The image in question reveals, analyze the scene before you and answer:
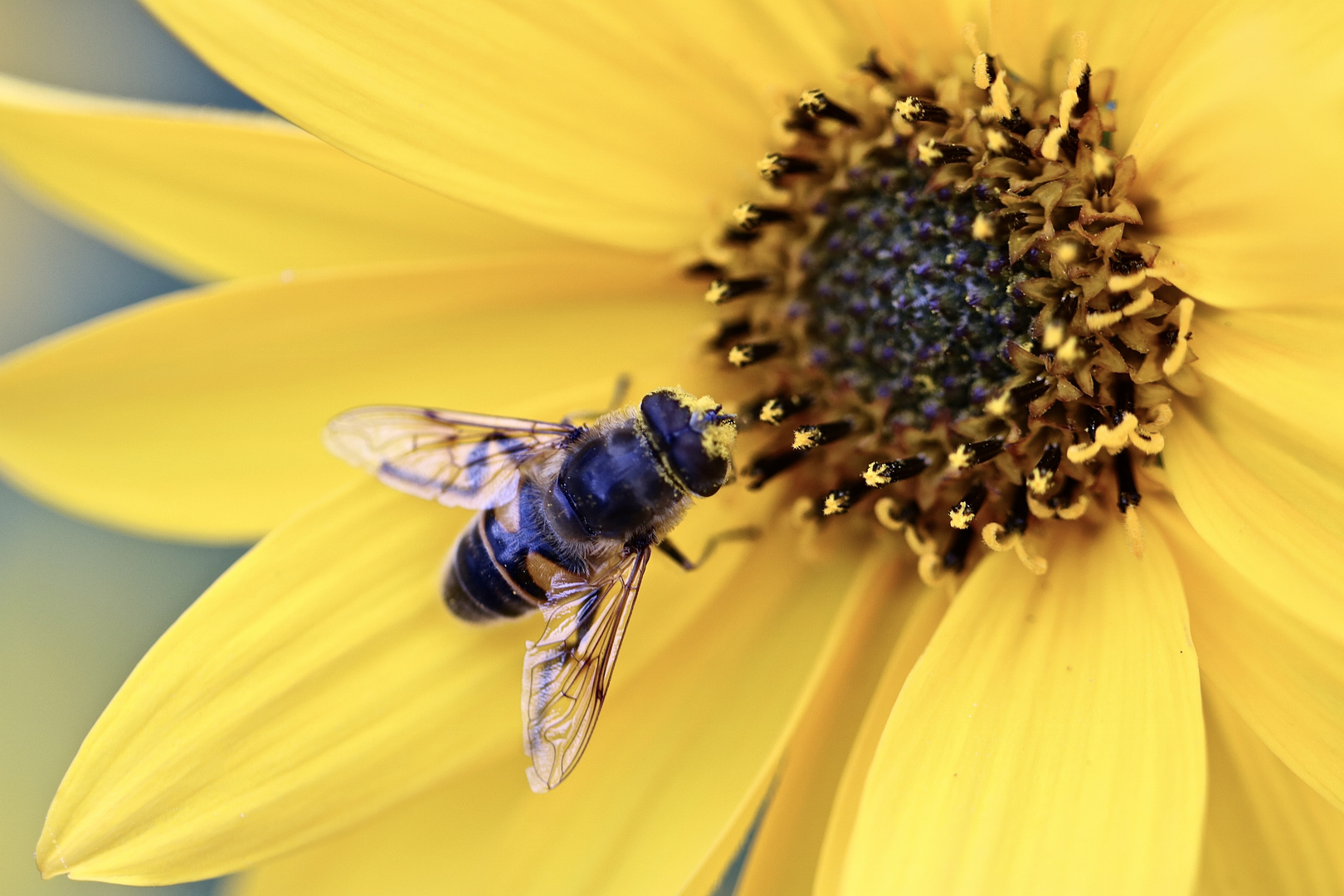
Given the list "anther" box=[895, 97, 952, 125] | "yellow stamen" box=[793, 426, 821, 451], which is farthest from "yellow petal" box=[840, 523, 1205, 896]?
"anther" box=[895, 97, 952, 125]

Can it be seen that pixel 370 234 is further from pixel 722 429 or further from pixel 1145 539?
pixel 1145 539

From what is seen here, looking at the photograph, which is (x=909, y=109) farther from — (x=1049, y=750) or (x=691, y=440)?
(x=1049, y=750)

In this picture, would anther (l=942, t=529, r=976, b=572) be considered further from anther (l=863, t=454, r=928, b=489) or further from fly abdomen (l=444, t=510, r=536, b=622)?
fly abdomen (l=444, t=510, r=536, b=622)

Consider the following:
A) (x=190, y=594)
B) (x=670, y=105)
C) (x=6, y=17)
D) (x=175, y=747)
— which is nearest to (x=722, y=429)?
(x=670, y=105)

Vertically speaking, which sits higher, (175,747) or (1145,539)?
(1145,539)

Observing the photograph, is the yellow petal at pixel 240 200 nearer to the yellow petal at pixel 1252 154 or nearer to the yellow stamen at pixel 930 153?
Result: the yellow stamen at pixel 930 153

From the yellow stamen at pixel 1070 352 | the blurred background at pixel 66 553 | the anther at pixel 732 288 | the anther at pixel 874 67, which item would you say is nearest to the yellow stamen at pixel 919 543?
the yellow stamen at pixel 1070 352
